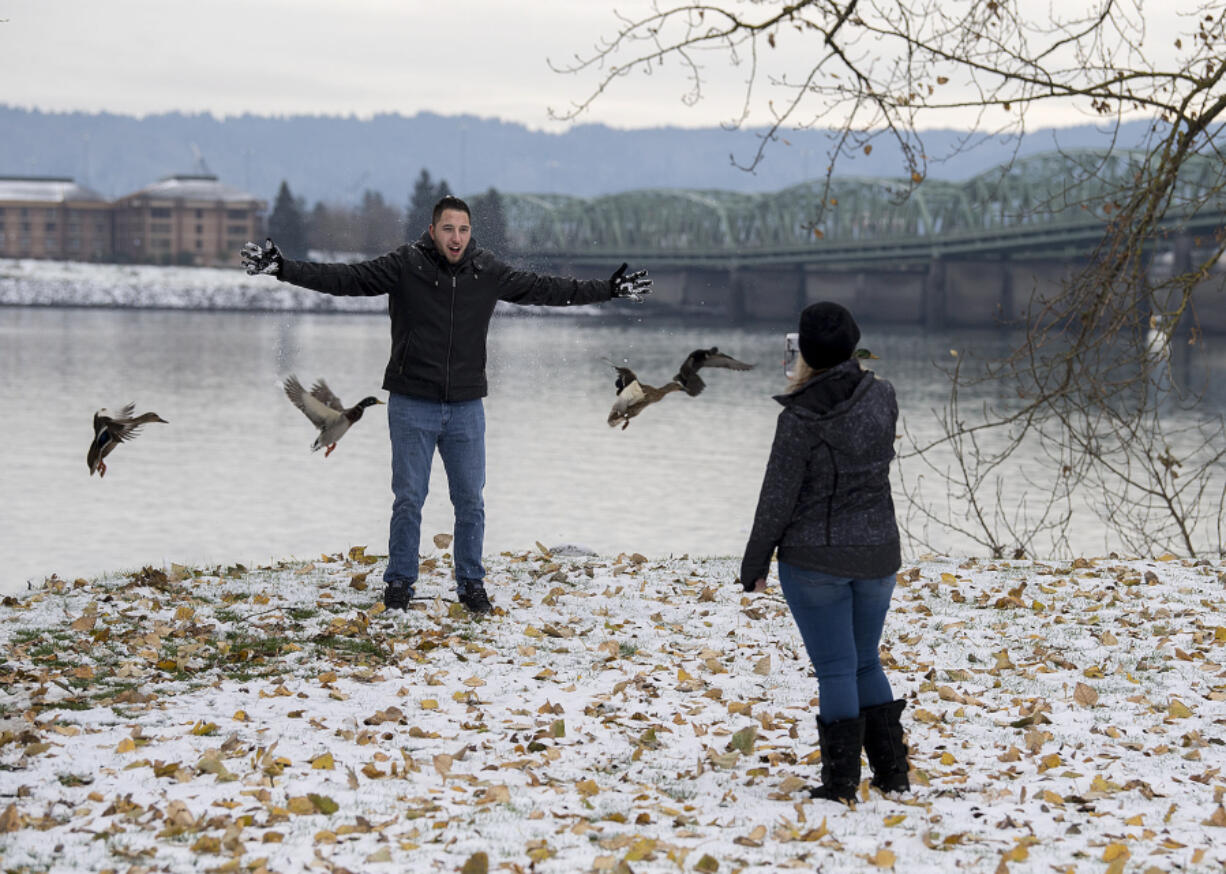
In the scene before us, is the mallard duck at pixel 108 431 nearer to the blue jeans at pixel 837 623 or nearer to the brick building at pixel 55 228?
the blue jeans at pixel 837 623

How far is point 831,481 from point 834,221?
391 feet

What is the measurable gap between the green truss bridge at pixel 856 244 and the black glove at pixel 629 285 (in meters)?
49.3

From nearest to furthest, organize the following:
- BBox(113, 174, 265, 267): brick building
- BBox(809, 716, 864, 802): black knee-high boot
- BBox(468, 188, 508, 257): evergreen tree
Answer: BBox(809, 716, 864, 802): black knee-high boot → BBox(468, 188, 508, 257): evergreen tree → BBox(113, 174, 265, 267): brick building

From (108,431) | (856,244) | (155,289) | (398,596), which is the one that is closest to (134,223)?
(155,289)

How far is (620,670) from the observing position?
784cm

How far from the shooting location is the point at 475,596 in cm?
887

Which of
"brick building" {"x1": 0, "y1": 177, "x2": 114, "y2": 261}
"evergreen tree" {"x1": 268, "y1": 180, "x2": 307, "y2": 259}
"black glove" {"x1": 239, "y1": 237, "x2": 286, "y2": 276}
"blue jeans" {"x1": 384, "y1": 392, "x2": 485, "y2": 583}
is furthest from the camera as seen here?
"brick building" {"x1": 0, "y1": 177, "x2": 114, "y2": 261}

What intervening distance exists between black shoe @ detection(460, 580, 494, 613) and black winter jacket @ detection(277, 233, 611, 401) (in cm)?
125

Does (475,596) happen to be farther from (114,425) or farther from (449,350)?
(114,425)

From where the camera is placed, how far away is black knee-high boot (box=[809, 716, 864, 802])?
5.52m

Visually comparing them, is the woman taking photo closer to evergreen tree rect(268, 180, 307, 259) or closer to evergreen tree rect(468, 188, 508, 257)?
→ evergreen tree rect(468, 188, 508, 257)

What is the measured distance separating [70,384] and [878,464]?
4255cm

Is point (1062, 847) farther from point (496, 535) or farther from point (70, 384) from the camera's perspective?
point (70, 384)

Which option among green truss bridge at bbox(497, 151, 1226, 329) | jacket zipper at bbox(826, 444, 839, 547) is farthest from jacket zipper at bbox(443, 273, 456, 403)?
green truss bridge at bbox(497, 151, 1226, 329)
